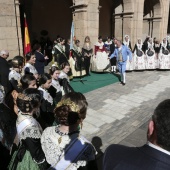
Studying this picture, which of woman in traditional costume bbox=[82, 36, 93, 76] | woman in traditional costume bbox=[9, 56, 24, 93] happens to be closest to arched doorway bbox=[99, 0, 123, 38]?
woman in traditional costume bbox=[82, 36, 93, 76]

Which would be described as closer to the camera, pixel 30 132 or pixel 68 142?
pixel 68 142

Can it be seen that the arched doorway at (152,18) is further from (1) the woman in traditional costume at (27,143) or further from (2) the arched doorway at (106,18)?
(1) the woman in traditional costume at (27,143)

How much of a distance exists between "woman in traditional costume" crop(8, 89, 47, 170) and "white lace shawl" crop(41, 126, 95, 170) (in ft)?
0.53

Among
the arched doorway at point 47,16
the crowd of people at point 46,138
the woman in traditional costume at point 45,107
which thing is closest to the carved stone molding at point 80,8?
the arched doorway at point 47,16

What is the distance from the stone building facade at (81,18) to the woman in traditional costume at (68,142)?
5910mm

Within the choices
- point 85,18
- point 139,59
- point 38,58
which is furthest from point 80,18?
point 38,58

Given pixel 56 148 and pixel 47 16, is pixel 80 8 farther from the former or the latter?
pixel 56 148

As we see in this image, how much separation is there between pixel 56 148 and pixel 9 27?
628 centimetres

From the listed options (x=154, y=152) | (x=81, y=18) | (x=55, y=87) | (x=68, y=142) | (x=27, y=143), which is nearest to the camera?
(x=154, y=152)

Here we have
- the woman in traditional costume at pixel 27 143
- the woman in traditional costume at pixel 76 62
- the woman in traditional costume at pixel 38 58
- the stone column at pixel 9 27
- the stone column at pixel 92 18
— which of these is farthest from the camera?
the stone column at pixel 92 18

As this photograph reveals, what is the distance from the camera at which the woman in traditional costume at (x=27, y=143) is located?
6.69 feet

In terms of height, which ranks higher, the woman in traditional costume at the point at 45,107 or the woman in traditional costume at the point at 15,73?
the woman in traditional costume at the point at 15,73

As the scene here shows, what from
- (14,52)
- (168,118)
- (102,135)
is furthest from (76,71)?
(168,118)

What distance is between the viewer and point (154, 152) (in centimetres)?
111
